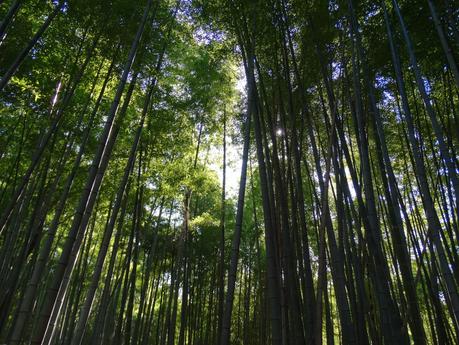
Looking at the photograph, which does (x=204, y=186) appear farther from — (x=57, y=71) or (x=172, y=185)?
(x=57, y=71)

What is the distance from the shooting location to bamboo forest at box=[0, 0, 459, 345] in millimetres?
2982

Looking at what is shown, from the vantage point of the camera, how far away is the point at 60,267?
233 centimetres

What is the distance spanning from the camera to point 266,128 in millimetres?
5398

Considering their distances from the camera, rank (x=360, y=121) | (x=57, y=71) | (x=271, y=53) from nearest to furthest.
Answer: (x=360, y=121)
(x=271, y=53)
(x=57, y=71)

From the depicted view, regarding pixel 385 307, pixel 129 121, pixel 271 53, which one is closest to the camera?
pixel 385 307

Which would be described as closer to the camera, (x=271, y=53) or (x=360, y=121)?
(x=360, y=121)

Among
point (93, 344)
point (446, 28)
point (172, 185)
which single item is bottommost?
point (93, 344)

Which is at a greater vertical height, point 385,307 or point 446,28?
point 446,28

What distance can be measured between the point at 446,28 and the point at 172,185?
183 inches

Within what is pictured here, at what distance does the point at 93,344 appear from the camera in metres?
5.80

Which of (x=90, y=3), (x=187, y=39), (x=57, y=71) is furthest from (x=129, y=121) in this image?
(x=90, y=3)

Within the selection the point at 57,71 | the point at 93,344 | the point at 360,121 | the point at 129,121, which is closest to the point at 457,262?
the point at 360,121

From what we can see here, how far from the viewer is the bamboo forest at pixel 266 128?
9.78 feet

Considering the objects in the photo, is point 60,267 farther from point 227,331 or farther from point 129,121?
point 129,121
